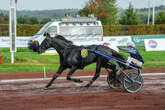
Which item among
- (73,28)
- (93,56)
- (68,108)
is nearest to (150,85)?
(93,56)

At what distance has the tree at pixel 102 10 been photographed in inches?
1714

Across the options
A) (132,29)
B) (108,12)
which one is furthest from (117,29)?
(108,12)

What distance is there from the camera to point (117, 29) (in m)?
33.7

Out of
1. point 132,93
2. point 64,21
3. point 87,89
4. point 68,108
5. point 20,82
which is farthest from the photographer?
point 64,21

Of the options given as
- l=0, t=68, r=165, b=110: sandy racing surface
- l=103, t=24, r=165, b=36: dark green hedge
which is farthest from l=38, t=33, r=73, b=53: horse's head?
l=103, t=24, r=165, b=36: dark green hedge

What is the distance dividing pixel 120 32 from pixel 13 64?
19386 millimetres

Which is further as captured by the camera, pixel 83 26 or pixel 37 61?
pixel 83 26

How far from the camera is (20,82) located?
34.7 feet

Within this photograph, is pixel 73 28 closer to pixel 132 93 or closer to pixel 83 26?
pixel 83 26

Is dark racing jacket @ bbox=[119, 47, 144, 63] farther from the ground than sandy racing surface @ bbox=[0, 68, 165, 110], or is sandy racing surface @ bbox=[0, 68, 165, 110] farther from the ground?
dark racing jacket @ bbox=[119, 47, 144, 63]

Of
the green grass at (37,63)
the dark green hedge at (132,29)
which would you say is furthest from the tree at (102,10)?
the green grass at (37,63)

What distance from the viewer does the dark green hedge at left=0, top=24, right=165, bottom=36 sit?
3141 cm

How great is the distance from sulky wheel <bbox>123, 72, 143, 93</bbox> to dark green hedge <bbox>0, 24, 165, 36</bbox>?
79.4 ft

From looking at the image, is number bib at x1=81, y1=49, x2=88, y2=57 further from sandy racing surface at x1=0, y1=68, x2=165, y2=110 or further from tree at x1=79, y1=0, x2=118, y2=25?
tree at x1=79, y1=0, x2=118, y2=25
